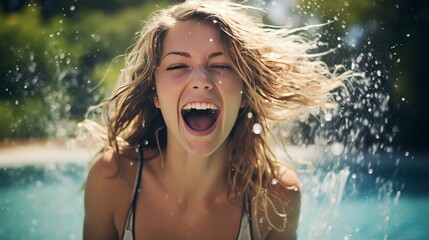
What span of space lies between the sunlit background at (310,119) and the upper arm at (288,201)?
1.72 metres

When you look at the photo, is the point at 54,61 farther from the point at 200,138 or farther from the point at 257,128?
the point at 200,138

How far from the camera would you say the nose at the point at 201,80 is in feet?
7.50

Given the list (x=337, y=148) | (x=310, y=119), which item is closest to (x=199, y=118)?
(x=310, y=119)

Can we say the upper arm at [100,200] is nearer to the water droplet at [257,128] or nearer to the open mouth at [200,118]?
the open mouth at [200,118]

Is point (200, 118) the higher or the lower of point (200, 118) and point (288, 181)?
the higher

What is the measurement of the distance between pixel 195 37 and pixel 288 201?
925 millimetres

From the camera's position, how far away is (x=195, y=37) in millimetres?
2355

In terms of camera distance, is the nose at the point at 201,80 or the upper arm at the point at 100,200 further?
the upper arm at the point at 100,200

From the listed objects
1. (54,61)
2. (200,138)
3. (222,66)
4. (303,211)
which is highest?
(54,61)

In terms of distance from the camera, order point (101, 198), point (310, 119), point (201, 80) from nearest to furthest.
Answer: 1. point (201, 80)
2. point (101, 198)
3. point (310, 119)

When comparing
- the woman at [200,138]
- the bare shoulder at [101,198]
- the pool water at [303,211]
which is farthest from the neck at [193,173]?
the pool water at [303,211]

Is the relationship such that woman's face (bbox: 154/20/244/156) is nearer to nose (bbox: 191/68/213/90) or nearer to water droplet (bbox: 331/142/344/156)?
nose (bbox: 191/68/213/90)

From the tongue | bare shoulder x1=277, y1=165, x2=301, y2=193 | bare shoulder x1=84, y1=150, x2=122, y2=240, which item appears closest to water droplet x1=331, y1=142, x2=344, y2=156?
bare shoulder x1=277, y1=165, x2=301, y2=193

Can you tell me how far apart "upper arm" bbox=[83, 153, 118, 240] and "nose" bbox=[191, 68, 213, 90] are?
0.61 m
